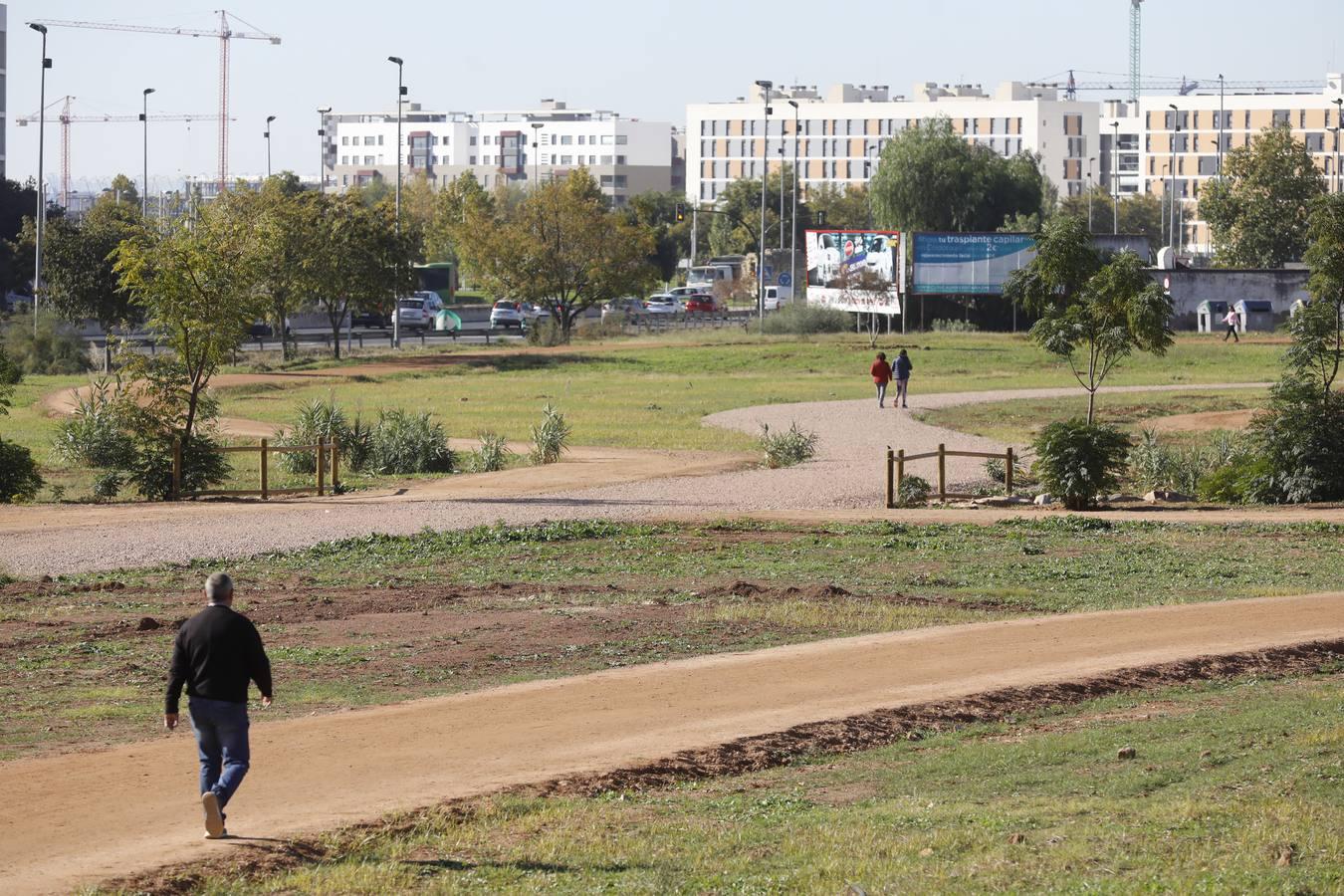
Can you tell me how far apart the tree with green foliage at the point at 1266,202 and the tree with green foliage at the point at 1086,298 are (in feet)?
249

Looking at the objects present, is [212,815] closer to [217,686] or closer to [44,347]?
[217,686]

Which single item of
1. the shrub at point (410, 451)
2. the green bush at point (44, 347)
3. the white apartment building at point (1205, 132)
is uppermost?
the white apartment building at point (1205, 132)

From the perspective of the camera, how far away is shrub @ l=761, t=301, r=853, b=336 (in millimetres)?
80188

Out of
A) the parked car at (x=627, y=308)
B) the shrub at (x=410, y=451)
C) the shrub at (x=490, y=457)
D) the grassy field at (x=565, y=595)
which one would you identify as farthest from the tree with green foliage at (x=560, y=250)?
the grassy field at (x=565, y=595)

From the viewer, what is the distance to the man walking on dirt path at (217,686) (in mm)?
9898

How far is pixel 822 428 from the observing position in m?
42.4

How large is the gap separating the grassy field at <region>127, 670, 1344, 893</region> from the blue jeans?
2.26 feet

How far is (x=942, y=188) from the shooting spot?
111 meters

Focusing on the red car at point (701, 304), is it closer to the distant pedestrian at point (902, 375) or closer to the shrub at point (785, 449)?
the distant pedestrian at point (902, 375)

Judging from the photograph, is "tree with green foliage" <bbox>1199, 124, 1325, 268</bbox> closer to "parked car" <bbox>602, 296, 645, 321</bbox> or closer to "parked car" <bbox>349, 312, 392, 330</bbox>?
"parked car" <bbox>602, 296, 645, 321</bbox>

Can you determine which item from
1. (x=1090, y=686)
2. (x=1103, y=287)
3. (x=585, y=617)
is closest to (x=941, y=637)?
(x=1090, y=686)

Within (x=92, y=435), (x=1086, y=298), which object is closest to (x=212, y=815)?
(x=1086, y=298)

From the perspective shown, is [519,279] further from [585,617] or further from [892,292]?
[585,617]

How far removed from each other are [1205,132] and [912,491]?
16287 centimetres
